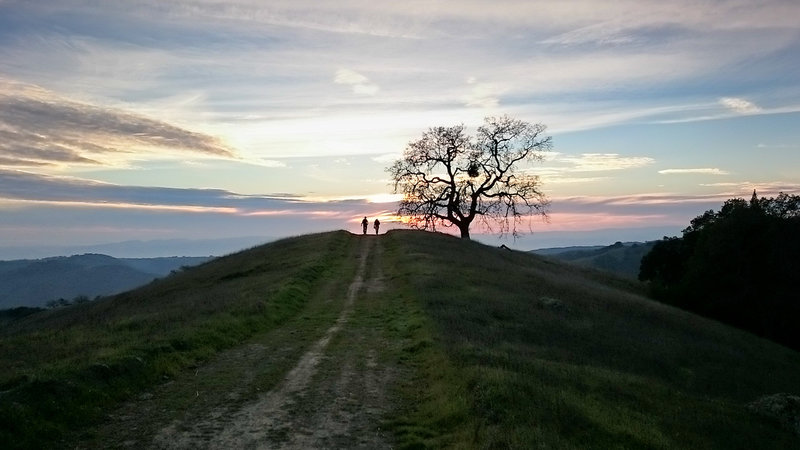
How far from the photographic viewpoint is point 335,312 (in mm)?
26016

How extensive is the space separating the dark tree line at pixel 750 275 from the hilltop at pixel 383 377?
21.7m

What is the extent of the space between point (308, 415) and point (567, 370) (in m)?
8.33

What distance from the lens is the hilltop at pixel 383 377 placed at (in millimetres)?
11211

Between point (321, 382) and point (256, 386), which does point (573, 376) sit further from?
point (256, 386)

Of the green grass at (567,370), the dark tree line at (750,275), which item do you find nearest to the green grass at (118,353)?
the green grass at (567,370)

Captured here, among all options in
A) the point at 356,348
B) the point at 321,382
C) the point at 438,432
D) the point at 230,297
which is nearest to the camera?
the point at 438,432

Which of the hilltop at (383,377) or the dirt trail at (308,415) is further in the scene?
the hilltop at (383,377)

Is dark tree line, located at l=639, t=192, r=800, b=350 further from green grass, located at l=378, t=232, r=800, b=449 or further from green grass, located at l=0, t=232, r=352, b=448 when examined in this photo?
green grass, located at l=0, t=232, r=352, b=448

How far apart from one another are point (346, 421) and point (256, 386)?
346 centimetres

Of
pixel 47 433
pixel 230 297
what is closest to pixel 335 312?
pixel 230 297

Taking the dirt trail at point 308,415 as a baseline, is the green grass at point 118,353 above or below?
above

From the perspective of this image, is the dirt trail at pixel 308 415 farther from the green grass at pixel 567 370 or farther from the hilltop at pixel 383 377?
the green grass at pixel 567 370

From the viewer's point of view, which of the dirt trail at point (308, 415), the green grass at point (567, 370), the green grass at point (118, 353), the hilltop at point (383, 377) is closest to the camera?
the dirt trail at point (308, 415)

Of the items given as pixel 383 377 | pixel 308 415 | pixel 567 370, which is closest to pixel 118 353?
pixel 308 415
